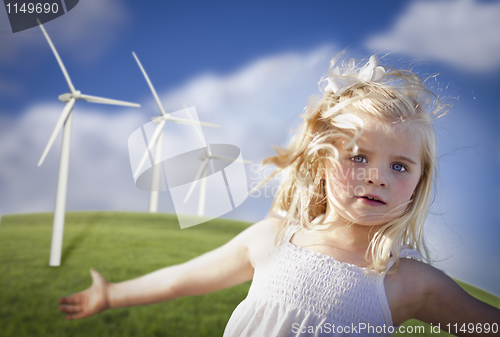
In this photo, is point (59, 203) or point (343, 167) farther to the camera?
point (59, 203)

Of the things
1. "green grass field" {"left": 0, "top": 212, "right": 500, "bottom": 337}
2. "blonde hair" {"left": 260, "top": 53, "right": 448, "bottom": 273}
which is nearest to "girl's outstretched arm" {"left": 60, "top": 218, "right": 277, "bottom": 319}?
"blonde hair" {"left": 260, "top": 53, "right": 448, "bottom": 273}

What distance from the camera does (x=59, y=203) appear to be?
561 centimetres

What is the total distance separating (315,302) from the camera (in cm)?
86

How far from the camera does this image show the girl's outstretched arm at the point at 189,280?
3.49 feet

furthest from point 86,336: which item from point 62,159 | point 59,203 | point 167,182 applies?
point 62,159

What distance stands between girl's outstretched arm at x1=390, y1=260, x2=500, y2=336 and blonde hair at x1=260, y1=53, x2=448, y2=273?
9cm

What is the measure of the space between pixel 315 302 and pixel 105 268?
19.4ft

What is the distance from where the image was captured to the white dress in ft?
2.74

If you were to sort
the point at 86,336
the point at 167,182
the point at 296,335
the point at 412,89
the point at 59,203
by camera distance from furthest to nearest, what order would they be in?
the point at 59,203
the point at 86,336
the point at 167,182
the point at 412,89
the point at 296,335

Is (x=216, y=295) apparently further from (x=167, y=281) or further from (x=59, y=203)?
(x=59, y=203)

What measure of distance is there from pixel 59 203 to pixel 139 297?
531 centimetres

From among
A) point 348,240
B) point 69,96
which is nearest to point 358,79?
point 348,240

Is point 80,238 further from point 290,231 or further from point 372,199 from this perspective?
point 372,199

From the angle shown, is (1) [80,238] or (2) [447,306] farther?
(1) [80,238]
